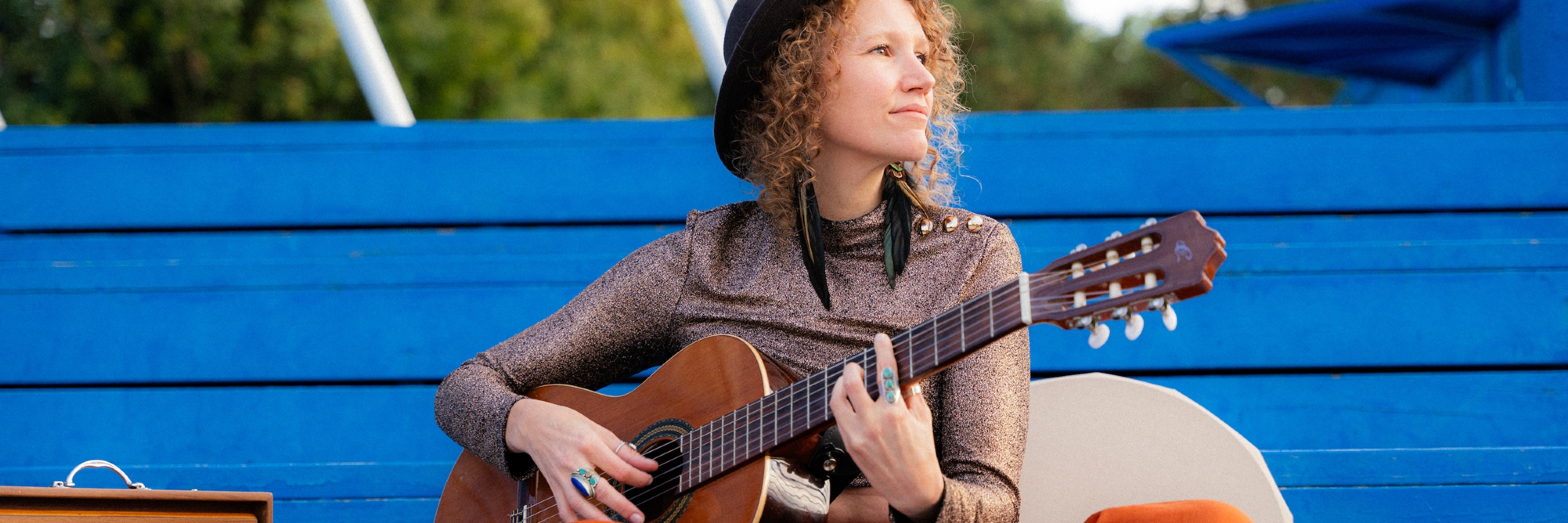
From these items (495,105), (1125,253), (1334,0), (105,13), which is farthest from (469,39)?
(1125,253)

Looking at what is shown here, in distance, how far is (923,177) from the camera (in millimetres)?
1738

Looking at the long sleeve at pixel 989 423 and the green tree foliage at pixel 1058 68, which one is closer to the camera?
the long sleeve at pixel 989 423

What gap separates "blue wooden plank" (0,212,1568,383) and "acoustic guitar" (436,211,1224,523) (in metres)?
0.63

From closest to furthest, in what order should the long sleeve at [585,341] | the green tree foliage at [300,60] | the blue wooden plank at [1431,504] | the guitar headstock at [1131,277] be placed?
1. the guitar headstock at [1131,277]
2. the long sleeve at [585,341]
3. the blue wooden plank at [1431,504]
4. the green tree foliage at [300,60]

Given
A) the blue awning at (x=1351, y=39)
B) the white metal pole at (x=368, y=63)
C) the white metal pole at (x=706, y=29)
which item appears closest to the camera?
the white metal pole at (x=706, y=29)

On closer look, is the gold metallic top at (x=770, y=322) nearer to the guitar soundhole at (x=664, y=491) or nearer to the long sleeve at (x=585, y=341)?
the long sleeve at (x=585, y=341)

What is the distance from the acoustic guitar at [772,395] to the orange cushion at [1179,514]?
8.1 inches

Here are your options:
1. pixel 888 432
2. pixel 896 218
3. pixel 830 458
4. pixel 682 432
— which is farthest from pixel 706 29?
pixel 888 432

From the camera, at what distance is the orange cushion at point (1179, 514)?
119 centimetres

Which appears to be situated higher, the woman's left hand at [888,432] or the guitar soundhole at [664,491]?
the guitar soundhole at [664,491]

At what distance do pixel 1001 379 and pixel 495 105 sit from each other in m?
11.5

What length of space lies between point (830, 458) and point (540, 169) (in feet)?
3.99

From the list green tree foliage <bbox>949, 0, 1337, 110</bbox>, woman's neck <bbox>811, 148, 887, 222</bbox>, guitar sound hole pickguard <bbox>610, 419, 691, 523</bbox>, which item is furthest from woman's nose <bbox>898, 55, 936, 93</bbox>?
green tree foliage <bbox>949, 0, 1337, 110</bbox>

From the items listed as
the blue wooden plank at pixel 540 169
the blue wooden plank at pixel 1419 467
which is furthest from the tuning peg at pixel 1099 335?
the blue wooden plank at pixel 540 169
